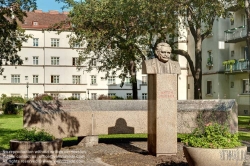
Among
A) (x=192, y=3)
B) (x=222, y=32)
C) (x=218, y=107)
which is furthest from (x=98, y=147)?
(x=222, y=32)

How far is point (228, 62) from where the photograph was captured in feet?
110

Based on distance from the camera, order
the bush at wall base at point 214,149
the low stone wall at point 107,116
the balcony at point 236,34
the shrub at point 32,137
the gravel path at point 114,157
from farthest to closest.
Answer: the balcony at point 236,34 < the low stone wall at point 107,116 < the gravel path at point 114,157 < the shrub at point 32,137 < the bush at wall base at point 214,149

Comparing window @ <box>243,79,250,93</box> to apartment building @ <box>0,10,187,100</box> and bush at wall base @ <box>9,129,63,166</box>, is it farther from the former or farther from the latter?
bush at wall base @ <box>9,129,63,166</box>

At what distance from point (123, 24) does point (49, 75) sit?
33.9m

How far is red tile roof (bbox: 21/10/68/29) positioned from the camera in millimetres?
54819

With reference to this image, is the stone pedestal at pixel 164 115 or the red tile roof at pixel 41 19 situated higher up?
the red tile roof at pixel 41 19

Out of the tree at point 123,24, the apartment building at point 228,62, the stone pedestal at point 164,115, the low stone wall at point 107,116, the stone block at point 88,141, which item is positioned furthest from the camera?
the apartment building at point 228,62

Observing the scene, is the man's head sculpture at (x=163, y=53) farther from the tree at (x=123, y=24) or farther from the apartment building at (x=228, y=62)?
the apartment building at (x=228, y=62)

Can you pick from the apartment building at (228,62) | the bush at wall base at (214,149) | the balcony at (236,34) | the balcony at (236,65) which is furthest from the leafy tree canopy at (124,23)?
the bush at wall base at (214,149)

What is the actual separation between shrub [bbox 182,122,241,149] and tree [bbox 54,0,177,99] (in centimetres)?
1230

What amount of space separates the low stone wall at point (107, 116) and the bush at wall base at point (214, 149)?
368 cm

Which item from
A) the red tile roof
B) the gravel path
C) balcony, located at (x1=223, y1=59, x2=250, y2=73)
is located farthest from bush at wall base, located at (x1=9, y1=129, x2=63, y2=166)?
the red tile roof

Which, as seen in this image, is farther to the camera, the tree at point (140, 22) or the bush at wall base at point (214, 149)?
the tree at point (140, 22)

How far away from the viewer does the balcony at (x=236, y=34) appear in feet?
103
